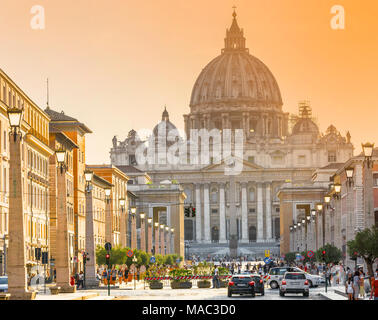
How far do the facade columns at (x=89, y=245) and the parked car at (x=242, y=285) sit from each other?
28.2ft

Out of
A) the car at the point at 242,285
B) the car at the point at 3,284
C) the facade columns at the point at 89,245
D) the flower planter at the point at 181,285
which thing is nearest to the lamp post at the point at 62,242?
the car at the point at 3,284

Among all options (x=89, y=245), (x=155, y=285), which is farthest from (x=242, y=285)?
(x=155, y=285)

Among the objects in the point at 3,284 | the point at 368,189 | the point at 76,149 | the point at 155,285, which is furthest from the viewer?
the point at 76,149

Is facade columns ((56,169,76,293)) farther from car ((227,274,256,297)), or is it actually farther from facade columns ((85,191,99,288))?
car ((227,274,256,297))

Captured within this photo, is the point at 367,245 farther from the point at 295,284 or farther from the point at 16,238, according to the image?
the point at 16,238

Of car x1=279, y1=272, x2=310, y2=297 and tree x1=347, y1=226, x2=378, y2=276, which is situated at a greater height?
tree x1=347, y1=226, x2=378, y2=276

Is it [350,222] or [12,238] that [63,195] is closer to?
[12,238]

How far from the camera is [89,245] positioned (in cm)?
5716

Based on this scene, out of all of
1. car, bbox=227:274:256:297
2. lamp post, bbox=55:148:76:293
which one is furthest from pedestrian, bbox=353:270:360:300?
lamp post, bbox=55:148:76:293

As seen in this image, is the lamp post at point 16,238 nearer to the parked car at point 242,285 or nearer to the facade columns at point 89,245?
the parked car at point 242,285

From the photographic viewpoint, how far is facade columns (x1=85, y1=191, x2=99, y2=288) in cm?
5525

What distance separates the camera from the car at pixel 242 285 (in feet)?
165

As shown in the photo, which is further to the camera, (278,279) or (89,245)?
(278,279)

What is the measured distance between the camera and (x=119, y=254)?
71.6m
